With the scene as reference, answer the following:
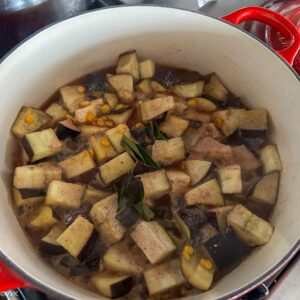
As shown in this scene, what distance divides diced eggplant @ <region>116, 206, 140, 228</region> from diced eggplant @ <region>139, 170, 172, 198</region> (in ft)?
0.20

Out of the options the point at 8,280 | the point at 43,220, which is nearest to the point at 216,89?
the point at 43,220

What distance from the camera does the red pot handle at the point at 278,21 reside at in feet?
3.69

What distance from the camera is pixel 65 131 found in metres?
1.13

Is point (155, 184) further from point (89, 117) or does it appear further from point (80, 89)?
point (80, 89)

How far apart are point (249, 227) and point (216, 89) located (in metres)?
0.45

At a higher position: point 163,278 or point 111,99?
point 111,99

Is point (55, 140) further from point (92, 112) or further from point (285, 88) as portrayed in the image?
point (285, 88)

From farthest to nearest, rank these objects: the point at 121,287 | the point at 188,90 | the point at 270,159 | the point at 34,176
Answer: the point at 188,90 → the point at 270,159 → the point at 34,176 → the point at 121,287

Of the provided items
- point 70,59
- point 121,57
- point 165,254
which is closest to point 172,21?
point 121,57

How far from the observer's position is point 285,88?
43.9 inches

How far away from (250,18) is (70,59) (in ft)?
1.64

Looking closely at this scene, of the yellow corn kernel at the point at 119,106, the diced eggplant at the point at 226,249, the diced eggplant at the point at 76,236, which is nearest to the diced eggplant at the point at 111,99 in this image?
the yellow corn kernel at the point at 119,106

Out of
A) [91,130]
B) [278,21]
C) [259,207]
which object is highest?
[278,21]

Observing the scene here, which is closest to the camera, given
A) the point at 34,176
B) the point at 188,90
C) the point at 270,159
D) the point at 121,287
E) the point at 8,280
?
the point at 8,280
